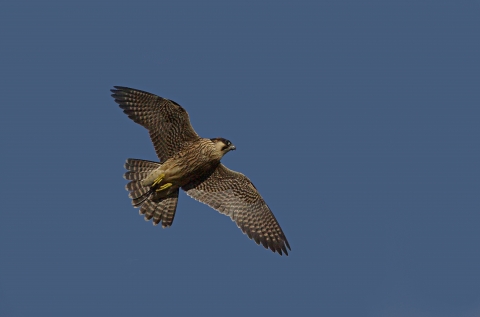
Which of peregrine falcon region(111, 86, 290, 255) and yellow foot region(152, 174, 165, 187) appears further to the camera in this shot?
yellow foot region(152, 174, 165, 187)

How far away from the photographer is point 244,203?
62.0 feet

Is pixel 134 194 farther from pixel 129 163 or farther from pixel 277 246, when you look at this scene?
pixel 277 246

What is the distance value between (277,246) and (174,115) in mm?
3442

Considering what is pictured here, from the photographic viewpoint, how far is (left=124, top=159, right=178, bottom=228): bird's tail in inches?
719

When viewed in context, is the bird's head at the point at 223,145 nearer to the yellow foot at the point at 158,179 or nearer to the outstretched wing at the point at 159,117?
the outstretched wing at the point at 159,117

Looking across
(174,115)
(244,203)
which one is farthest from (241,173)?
(174,115)

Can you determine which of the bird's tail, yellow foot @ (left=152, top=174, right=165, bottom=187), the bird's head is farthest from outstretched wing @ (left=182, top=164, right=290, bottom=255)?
the bird's head

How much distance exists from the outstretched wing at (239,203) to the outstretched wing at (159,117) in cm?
111

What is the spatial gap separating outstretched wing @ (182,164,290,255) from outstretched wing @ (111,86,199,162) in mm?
1107

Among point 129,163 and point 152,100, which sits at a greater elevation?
point 152,100

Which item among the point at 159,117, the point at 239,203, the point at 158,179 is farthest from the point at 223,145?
the point at 239,203

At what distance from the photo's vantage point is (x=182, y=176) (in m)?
18.1

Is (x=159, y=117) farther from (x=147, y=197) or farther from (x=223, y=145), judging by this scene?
(x=147, y=197)

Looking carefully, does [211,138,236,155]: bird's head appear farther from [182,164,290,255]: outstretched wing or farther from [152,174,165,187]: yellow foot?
[152,174,165,187]: yellow foot
